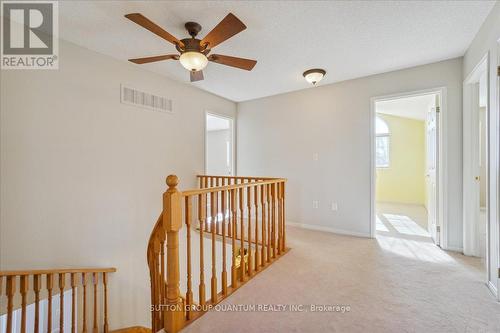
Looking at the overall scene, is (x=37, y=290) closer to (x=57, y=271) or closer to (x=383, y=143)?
(x=57, y=271)

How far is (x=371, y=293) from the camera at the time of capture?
6.04 feet

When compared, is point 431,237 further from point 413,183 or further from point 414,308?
point 413,183

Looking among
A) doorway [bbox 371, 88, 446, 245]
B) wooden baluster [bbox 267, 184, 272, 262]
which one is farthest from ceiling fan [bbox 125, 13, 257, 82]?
doorway [bbox 371, 88, 446, 245]

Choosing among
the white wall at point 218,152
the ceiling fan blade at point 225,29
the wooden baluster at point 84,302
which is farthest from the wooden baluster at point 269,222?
the white wall at point 218,152

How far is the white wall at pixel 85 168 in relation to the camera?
6.66ft

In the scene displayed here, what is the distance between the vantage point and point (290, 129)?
13.3 feet

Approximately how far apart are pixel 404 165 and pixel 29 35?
7.46 m

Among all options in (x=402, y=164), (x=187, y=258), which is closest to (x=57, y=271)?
(x=187, y=258)

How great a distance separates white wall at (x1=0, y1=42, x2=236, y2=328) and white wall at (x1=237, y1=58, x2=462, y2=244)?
1784mm

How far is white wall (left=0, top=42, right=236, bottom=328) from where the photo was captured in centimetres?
203

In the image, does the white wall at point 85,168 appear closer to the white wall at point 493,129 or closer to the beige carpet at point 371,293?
the beige carpet at point 371,293

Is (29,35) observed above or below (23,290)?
above

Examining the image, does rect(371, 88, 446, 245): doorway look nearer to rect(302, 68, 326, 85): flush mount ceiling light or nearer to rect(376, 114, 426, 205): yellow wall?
rect(376, 114, 426, 205): yellow wall

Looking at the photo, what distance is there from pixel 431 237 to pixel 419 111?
118 inches
